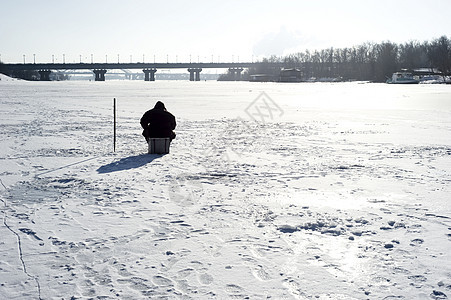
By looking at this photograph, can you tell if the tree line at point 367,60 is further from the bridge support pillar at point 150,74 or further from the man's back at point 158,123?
the man's back at point 158,123

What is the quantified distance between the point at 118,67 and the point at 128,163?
488ft

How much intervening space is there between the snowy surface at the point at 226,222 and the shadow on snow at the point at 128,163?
0.15ft

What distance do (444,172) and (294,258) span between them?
18.7ft

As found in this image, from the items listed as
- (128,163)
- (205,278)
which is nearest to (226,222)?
(205,278)

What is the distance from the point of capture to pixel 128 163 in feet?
34.8

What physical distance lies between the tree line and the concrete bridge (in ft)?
55.6

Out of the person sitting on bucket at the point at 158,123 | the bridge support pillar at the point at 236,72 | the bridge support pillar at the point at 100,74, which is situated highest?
the bridge support pillar at the point at 236,72

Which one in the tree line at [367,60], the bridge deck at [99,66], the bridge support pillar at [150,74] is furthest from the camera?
the bridge support pillar at [150,74]

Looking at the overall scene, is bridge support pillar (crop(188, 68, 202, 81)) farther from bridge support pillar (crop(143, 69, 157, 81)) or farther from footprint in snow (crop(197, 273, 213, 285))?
footprint in snow (crop(197, 273, 213, 285))

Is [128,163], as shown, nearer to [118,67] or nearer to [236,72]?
[118,67]

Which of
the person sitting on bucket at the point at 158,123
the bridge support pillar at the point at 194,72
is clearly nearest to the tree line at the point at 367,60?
the bridge support pillar at the point at 194,72

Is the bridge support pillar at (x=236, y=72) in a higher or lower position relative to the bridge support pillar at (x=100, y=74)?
higher

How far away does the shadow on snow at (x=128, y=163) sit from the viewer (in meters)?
9.88

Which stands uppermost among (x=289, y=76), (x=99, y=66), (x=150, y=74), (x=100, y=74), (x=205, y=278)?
(x=99, y=66)
